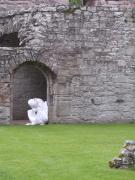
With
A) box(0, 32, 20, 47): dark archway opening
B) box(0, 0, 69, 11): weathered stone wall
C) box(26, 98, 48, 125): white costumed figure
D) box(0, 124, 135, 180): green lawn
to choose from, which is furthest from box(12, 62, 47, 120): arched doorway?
box(0, 124, 135, 180): green lawn

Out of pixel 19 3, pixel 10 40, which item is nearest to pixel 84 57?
pixel 10 40

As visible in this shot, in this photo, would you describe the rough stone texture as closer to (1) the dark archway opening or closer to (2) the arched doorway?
(1) the dark archway opening

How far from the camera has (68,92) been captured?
754 inches

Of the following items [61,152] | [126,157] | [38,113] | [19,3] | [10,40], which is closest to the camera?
[126,157]

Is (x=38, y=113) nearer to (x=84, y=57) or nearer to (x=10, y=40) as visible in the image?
(x=84, y=57)

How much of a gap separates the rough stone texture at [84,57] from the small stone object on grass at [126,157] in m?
9.29

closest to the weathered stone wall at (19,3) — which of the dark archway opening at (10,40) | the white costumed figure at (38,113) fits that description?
the dark archway opening at (10,40)

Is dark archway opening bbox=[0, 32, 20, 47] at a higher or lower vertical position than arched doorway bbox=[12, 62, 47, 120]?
higher

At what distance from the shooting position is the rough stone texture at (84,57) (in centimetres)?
1914

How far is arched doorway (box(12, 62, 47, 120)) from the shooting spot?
73.8ft

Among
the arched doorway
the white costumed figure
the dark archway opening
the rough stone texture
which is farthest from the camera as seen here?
the arched doorway

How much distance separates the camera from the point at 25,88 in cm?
2259

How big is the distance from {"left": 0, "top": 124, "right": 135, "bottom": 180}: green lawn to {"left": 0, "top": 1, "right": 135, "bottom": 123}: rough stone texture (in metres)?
1.67

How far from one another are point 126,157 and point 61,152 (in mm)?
2449
